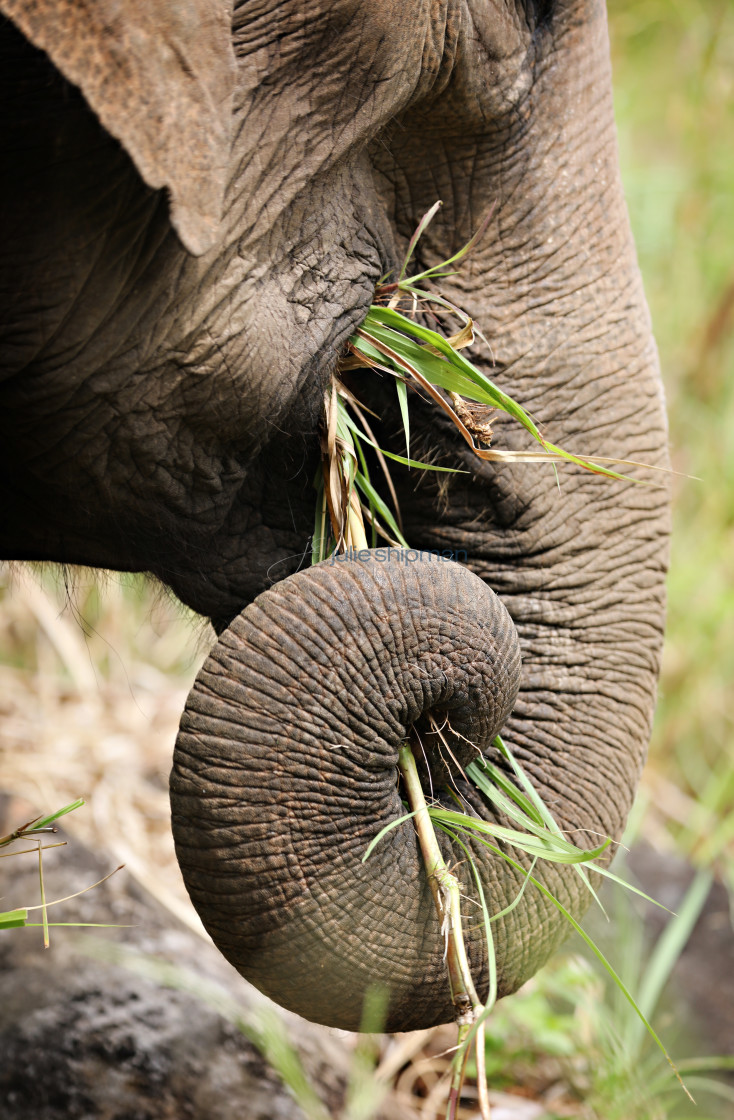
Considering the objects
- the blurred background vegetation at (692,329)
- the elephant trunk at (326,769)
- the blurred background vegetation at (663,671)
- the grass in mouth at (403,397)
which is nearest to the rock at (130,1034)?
the blurred background vegetation at (663,671)

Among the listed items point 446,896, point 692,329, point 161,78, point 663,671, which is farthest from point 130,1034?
point 692,329

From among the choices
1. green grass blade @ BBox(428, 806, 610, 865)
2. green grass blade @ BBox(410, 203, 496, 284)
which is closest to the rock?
green grass blade @ BBox(428, 806, 610, 865)

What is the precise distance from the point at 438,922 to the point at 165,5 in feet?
3.51

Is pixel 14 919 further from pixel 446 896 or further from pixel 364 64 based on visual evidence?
pixel 364 64

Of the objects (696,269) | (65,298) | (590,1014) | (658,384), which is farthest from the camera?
(696,269)

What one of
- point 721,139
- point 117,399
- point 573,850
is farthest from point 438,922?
point 721,139

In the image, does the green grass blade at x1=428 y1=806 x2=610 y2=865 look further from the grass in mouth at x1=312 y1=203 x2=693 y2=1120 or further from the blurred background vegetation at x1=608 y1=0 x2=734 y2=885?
the blurred background vegetation at x1=608 y1=0 x2=734 y2=885

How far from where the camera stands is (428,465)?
1.50 metres

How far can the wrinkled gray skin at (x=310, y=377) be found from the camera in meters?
1.25

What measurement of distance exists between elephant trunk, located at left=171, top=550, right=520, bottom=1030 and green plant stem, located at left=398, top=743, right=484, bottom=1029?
0.03 meters

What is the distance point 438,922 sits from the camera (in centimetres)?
139

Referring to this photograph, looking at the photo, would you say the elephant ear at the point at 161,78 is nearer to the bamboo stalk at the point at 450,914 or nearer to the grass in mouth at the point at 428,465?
the grass in mouth at the point at 428,465

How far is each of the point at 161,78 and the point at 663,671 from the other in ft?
12.3

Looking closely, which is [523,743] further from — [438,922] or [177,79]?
[177,79]
